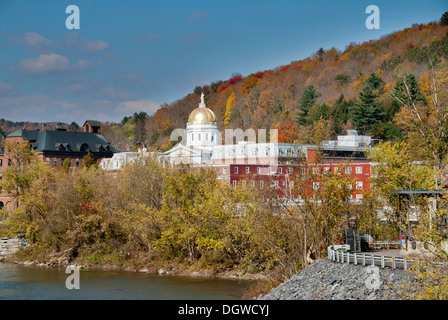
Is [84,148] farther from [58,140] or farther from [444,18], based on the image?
[444,18]

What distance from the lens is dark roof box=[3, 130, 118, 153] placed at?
365 ft

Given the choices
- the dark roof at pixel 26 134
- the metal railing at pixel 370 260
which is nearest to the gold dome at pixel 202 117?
the dark roof at pixel 26 134

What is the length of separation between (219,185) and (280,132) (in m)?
55.4

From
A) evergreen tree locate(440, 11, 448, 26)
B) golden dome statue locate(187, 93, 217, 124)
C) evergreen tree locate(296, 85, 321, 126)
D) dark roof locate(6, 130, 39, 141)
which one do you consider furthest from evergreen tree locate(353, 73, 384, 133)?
dark roof locate(6, 130, 39, 141)

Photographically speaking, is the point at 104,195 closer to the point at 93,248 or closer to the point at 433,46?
the point at 93,248

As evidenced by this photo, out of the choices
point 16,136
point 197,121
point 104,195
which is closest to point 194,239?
point 104,195

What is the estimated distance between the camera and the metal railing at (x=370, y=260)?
29.4 meters

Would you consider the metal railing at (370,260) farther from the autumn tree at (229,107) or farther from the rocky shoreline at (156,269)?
the autumn tree at (229,107)

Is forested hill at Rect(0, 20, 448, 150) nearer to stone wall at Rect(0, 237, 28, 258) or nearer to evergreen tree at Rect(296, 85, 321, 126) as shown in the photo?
evergreen tree at Rect(296, 85, 321, 126)

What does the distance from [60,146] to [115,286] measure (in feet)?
237

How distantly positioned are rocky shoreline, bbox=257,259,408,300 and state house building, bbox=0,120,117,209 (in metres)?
82.2

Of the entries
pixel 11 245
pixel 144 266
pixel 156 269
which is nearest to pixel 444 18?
pixel 144 266

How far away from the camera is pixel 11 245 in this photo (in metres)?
64.4

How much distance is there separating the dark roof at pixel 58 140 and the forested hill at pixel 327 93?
3080 centimetres
